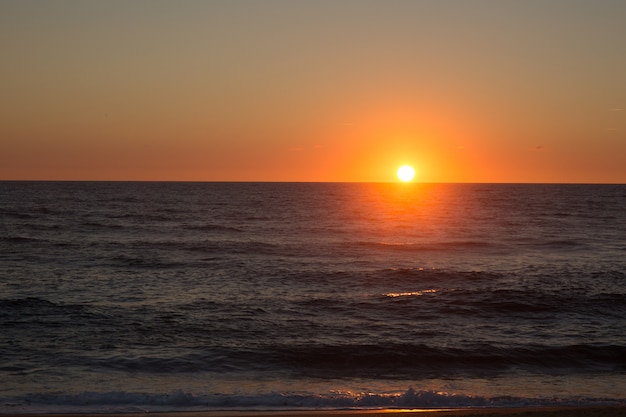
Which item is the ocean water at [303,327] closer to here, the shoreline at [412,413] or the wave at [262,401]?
the wave at [262,401]

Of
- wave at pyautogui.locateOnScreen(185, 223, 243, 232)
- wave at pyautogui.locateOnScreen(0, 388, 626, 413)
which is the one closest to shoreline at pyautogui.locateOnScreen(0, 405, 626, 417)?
wave at pyautogui.locateOnScreen(0, 388, 626, 413)

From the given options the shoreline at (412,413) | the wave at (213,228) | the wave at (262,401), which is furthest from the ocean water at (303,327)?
the wave at (213,228)

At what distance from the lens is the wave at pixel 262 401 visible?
1309cm

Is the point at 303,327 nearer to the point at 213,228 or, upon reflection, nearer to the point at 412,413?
the point at 412,413

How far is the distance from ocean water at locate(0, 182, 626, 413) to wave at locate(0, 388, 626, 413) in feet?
0.14

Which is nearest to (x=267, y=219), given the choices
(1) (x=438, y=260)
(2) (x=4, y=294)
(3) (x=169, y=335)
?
(1) (x=438, y=260)

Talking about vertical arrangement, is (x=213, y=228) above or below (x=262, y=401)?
above

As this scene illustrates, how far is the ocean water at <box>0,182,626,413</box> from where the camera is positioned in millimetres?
14250

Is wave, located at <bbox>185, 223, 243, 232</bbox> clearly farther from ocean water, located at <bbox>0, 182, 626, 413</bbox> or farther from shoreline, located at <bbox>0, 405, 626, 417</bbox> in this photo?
shoreline, located at <bbox>0, 405, 626, 417</bbox>

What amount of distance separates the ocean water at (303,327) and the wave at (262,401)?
4 cm

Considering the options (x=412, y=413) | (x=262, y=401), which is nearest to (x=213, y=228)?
(x=262, y=401)

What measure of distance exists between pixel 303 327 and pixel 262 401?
6.68 meters

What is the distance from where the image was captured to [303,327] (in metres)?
20.2

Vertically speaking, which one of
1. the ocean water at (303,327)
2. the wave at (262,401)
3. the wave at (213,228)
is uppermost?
the wave at (213,228)
